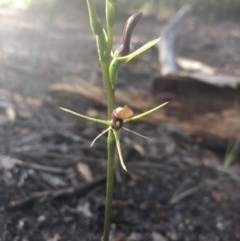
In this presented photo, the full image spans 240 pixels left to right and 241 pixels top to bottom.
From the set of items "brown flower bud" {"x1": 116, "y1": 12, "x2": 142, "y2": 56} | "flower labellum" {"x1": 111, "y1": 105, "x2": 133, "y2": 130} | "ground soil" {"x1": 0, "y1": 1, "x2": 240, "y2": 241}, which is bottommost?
"ground soil" {"x1": 0, "y1": 1, "x2": 240, "y2": 241}

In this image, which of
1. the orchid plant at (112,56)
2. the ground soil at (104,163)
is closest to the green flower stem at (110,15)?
the orchid plant at (112,56)

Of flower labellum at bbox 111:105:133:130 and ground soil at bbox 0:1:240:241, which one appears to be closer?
flower labellum at bbox 111:105:133:130

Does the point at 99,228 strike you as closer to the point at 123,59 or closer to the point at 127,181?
the point at 127,181

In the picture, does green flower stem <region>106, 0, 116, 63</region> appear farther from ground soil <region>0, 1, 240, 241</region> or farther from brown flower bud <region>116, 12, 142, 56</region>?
ground soil <region>0, 1, 240, 241</region>

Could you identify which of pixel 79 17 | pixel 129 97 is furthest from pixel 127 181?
pixel 79 17

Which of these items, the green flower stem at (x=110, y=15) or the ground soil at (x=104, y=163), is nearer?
the green flower stem at (x=110, y=15)

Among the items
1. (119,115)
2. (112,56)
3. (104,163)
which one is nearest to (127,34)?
(112,56)

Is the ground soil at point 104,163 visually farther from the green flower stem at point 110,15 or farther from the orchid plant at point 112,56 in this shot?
the green flower stem at point 110,15

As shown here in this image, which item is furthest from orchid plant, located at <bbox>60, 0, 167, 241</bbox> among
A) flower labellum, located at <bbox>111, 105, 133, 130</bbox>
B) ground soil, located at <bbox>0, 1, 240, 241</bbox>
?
ground soil, located at <bbox>0, 1, 240, 241</bbox>
